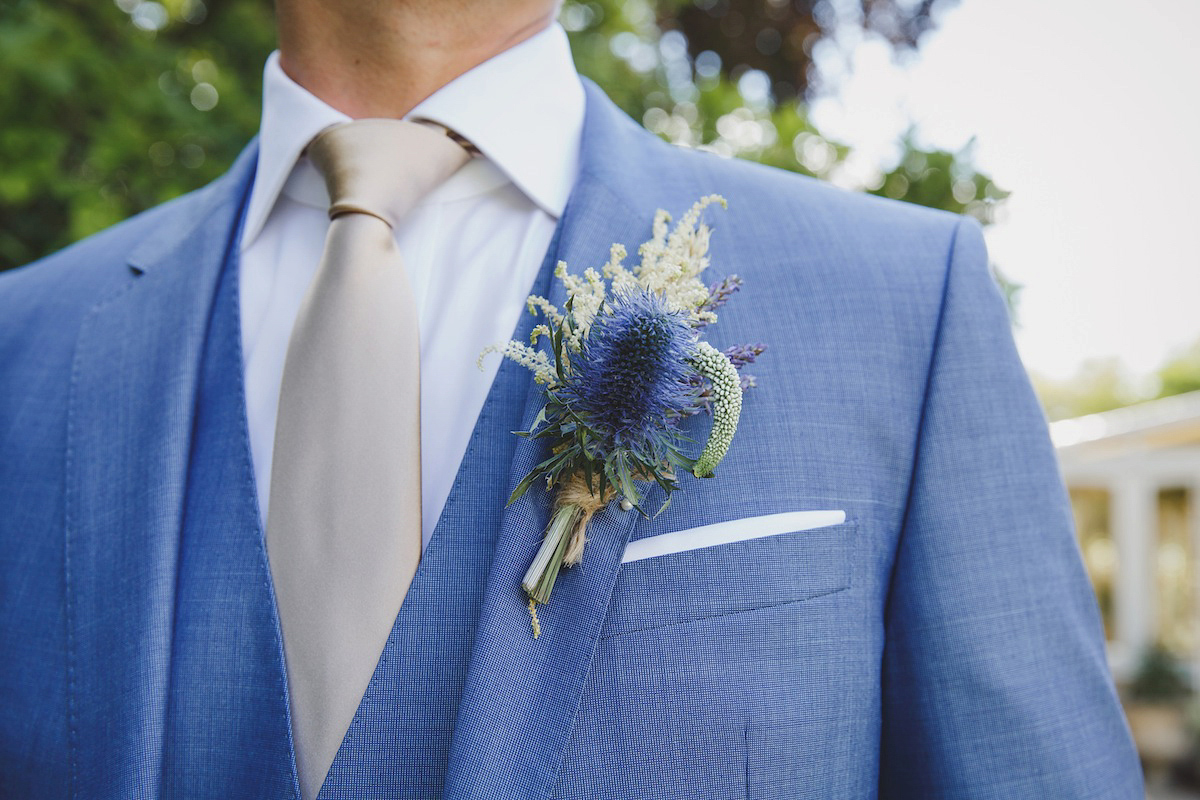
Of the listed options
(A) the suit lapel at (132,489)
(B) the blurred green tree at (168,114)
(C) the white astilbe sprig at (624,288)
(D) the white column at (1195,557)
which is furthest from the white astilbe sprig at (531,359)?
(D) the white column at (1195,557)

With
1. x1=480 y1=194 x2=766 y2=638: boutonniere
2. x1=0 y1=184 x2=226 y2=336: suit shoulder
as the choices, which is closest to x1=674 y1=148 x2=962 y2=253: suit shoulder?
x1=480 y1=194 x2=766 y2=638: boutonniere

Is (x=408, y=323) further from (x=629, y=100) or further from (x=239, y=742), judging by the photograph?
(x=629, y=100)

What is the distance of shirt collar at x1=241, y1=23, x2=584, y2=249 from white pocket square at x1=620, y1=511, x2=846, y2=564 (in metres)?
0.52

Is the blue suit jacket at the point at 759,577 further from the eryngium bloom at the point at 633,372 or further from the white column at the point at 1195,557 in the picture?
the white column at the point at 1195,557

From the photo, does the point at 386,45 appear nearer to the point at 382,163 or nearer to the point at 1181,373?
the point at 382,163

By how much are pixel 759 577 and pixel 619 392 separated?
0.31 m

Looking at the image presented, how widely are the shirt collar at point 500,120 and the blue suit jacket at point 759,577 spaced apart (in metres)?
0.07

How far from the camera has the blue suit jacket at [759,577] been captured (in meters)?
1.12

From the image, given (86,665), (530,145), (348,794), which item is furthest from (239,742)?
(530,145)

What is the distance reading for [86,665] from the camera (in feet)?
4.06

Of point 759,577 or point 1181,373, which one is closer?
point 759,577

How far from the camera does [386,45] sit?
1.43m

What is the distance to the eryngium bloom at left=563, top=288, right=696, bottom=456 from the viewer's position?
1048mm

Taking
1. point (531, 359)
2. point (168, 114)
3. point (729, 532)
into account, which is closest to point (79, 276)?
point (531, 359)
